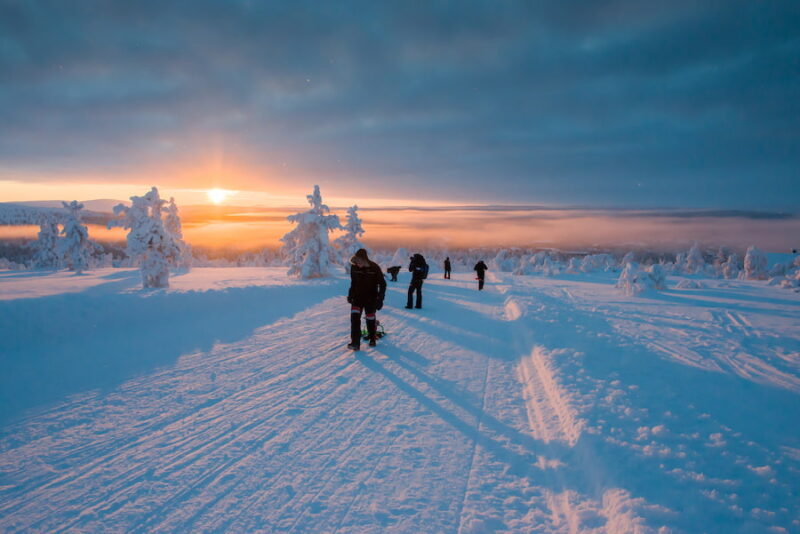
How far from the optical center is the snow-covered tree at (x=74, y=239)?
33094 millimetres

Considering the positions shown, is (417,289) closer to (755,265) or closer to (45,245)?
Result: (45,245)

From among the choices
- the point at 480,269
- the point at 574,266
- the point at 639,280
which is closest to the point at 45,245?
the point at 480,269

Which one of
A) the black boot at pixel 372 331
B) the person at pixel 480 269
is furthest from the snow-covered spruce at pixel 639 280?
the black boot at pixel 372 331

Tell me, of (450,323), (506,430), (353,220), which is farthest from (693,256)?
(506,430)

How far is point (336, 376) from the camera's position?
6.39 metres

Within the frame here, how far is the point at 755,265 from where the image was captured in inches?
1916

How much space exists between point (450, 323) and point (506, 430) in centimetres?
692

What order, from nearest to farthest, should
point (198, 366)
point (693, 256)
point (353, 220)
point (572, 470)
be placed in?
point (572, 470), point (198, 366), point (353, 220), point (693, 256)

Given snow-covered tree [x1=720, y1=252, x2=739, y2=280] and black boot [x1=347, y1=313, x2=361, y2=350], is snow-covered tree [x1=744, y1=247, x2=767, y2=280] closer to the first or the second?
snow-covered tree [x1=720, y1=252, x2=739, y2=280]

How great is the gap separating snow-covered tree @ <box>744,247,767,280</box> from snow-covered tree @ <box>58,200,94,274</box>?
252 feet

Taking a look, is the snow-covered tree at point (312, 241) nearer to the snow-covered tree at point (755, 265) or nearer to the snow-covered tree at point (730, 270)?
the snow-covered tree at point (755, 265)

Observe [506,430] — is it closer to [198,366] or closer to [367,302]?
[367,302]

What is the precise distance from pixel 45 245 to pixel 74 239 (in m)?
14.8

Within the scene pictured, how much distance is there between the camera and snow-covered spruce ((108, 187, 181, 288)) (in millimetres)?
16703
